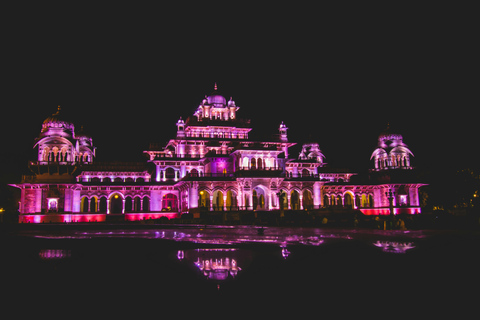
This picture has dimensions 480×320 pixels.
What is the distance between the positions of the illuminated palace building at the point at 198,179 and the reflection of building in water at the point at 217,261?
2912cm

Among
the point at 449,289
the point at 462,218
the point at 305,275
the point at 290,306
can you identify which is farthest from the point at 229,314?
the point at 462,218

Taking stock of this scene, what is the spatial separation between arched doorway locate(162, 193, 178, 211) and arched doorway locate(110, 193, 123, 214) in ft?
20.3

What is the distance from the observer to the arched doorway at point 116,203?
5294 centimetres

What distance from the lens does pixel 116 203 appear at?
2167 inches

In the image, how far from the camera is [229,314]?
4633mm

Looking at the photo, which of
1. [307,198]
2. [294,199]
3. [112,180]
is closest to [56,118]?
[112,180]

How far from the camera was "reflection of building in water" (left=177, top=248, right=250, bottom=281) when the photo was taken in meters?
7.13

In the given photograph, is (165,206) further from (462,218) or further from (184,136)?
(462,218)

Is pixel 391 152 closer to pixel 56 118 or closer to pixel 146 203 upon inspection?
pixel 146 203

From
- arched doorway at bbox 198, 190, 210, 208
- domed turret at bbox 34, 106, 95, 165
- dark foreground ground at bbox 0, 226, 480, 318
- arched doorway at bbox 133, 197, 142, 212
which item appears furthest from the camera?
arched doorway at bbox 133, 197, 142, 212

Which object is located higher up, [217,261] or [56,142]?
[56,142]

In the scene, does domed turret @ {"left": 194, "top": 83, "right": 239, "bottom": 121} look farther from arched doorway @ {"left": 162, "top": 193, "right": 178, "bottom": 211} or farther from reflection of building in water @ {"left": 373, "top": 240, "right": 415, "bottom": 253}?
reflection of building in water @ {"left": 373, "top": 240, "right": 415, "bottom": 253}

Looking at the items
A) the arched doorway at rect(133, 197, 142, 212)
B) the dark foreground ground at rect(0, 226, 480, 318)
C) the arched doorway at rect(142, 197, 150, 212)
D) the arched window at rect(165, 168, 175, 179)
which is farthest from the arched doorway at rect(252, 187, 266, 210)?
the dark foreground ground at rect(0, 226, 480, 318)

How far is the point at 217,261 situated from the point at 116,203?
4954 cm
